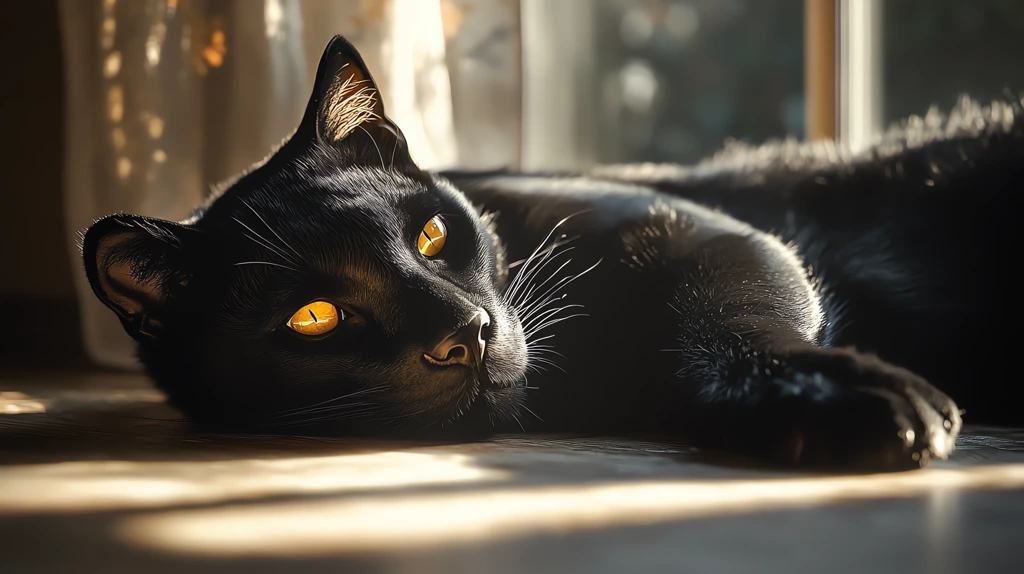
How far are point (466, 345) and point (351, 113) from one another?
14.8 inches

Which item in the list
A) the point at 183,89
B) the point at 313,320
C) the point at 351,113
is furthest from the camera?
the point at 183,89

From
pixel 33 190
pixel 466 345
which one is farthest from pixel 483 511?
pixel 33 190

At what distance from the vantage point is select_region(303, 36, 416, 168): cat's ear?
3.23 ft

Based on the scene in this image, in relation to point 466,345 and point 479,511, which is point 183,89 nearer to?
point 466,345

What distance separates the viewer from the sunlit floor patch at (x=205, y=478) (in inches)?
26.3

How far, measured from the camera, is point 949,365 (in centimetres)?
114

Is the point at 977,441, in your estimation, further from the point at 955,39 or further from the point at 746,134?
the point at 746,134

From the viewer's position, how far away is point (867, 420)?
2.31ft

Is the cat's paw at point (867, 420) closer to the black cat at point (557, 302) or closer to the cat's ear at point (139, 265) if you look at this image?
the black cat at point (557, 302)

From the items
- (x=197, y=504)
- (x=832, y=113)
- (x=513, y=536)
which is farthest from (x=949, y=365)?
(x=832, y=113)

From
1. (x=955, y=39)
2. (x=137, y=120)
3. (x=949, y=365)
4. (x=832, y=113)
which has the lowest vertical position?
(x=949, y=365)

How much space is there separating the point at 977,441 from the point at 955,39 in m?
1.74

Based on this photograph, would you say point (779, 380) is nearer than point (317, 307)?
Yes

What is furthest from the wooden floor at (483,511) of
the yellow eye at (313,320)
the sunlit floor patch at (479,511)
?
the yellow eye at (313,320)
